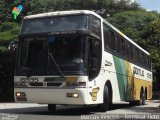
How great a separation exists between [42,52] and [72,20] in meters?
1.53

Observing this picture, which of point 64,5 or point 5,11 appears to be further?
point 64,5

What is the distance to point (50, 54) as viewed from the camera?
13.8 meters

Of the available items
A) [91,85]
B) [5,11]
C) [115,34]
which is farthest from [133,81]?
[5,11]

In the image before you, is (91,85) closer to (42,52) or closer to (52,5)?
(42,52)

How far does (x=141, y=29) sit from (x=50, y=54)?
3084cm

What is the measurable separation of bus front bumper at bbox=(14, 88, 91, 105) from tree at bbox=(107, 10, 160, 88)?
23.4 meters

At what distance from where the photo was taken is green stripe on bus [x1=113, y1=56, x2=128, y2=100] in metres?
17.5

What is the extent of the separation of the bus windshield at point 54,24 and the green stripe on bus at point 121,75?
3.49 metres

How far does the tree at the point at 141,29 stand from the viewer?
128ft

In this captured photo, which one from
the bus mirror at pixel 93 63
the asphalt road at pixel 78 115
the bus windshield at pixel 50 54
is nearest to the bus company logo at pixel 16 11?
the asphalt road at pixel 78 115

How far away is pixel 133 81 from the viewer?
836 inches

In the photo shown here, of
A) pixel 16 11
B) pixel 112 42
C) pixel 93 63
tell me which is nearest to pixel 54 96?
pixel 93 63

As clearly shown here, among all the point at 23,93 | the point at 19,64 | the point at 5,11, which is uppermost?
the point at 5,11

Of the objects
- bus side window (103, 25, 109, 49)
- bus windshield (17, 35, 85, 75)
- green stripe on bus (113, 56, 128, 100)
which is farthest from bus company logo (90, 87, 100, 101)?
green stripe on bus (113, 56, 128, 100)
